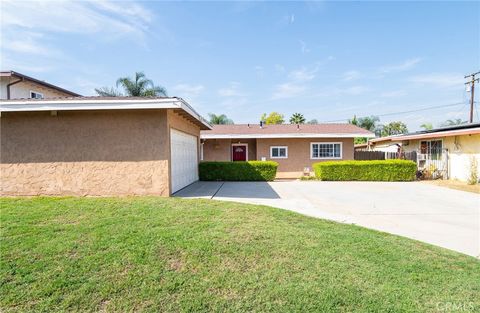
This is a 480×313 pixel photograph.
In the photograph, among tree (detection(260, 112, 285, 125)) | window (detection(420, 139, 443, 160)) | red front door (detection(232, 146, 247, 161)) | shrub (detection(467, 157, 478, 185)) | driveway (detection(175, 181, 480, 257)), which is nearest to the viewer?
driveway (detection(175, 181, 480, 257))

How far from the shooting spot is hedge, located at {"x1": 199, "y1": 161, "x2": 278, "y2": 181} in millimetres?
15336

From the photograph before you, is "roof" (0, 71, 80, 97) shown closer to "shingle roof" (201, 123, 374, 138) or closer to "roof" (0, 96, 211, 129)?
"roof" (0, 96, 211, 129)

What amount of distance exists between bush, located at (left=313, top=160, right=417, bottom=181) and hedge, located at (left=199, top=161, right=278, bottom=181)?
11.7 feet

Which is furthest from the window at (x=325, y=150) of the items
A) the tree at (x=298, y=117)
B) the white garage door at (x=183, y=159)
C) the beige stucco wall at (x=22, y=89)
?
the tree at (x=298, y=117)

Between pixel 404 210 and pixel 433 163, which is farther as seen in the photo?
pixel 433 163

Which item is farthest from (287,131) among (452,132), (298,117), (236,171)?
(298,117)

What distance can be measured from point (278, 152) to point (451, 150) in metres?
10.5

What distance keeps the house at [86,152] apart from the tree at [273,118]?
153ft

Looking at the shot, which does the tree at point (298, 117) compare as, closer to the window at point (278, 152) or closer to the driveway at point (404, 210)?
the window at point (278, 152)

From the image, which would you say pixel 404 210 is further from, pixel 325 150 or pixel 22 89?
pixel 22 89

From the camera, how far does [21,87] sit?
15836 millimetres

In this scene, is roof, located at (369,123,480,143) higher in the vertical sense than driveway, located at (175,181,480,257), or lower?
higher

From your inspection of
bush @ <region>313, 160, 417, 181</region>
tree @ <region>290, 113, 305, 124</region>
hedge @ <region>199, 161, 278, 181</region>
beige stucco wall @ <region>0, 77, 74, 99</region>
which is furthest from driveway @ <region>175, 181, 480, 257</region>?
tree @ <region>290, 113, 305, 124</region>

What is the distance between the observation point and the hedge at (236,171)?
604 inches
